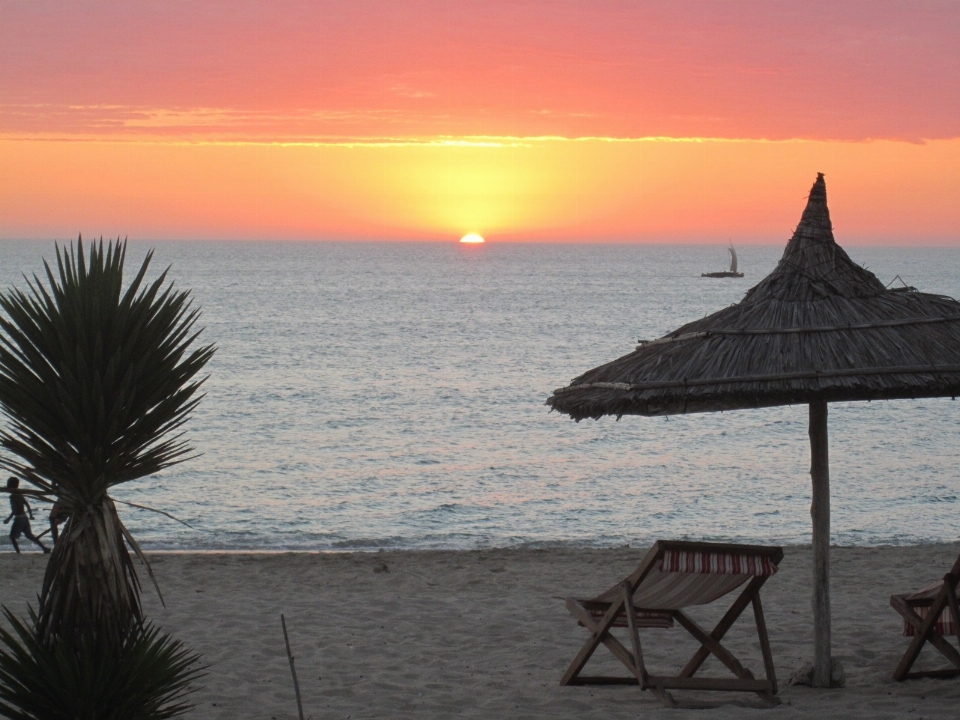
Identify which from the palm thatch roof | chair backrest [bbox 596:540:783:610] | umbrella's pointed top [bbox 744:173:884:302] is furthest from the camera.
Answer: umbrella's pointed top [bbox 744:173:884:302]

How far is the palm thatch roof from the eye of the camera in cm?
482

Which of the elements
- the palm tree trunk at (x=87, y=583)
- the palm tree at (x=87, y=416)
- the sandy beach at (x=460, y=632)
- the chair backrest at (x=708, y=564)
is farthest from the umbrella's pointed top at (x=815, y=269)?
the palm tree trunk at (x=87, y=583)

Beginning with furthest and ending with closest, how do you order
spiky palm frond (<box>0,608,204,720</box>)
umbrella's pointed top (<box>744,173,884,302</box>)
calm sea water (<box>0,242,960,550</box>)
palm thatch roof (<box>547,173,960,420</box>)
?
calm sea water (<box>0,242,960,550</box>) → umbrella's pointed top (<box>744,173,884,302</box>) → palm thatch roof (<box>547,173,960,420</box>) → spiky palm frond (<box>0,608,204,720</box>)

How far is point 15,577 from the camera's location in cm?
978

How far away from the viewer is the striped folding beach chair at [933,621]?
538 cm

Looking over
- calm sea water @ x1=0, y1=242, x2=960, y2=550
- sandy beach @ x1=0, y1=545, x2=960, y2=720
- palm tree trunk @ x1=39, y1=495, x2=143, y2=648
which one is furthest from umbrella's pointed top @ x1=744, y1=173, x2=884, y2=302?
calm sea water @ x1=0, y1=242, x2=960, y2=550

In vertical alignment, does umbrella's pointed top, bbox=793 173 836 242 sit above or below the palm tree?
above

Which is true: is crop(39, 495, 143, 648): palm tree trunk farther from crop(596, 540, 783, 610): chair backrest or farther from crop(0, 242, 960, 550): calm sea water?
crop(0, 242, 960, 550): calm sea water

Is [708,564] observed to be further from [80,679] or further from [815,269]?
[80,679]

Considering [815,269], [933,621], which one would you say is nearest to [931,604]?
[933,621]

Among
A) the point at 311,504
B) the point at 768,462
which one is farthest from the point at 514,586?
the point at 768,462

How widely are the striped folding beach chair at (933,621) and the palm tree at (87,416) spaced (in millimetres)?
3988

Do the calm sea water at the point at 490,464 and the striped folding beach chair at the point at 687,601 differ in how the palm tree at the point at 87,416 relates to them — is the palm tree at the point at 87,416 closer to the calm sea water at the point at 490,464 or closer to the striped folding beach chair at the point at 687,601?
the striped folding beach chair at the point at 687,601

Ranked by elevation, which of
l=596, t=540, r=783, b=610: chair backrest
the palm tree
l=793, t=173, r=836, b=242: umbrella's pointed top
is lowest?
l=596, t=540, r=783, b=610: chair backrest
